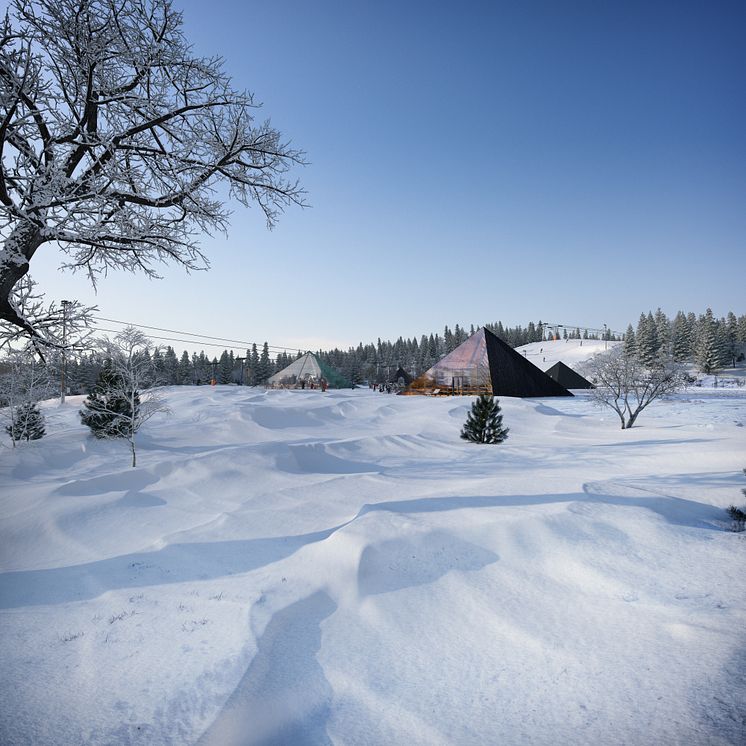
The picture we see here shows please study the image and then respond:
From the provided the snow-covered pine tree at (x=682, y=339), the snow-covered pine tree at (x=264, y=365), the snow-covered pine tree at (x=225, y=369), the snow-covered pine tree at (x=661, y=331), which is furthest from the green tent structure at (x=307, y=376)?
the snow-covered pine tree at (x=682, y=339)

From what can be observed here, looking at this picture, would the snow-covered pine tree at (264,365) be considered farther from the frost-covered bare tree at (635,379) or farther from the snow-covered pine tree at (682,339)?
the snow-covered pine tree at (682,339)

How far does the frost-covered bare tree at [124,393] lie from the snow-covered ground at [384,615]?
17.6 feet

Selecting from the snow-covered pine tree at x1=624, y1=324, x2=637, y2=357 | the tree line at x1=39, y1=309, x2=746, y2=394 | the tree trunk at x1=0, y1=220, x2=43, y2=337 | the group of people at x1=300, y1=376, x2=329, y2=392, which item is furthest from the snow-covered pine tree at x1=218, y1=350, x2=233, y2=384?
the tree trunk at x1=0, y1=220, x2=43, y2=337

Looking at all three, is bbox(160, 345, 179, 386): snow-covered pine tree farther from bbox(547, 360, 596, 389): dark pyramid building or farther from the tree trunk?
the tree trunk

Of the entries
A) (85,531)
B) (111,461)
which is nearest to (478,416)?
(85,531)

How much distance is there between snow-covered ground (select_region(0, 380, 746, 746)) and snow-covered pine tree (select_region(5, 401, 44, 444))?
11455mm

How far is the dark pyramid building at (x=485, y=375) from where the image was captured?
32.7 meters

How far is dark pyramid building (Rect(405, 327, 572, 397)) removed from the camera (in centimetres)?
3270

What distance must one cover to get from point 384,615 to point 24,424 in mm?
19024

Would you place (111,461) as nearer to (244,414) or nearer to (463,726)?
(244,414)

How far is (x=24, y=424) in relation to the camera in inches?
628

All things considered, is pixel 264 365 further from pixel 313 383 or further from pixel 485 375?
pixel 485 375

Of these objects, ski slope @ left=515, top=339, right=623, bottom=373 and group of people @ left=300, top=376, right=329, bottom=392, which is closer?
group of people @ left=300, top=376, right=329, bottom=392

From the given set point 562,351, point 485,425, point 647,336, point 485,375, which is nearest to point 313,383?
point 485,375
